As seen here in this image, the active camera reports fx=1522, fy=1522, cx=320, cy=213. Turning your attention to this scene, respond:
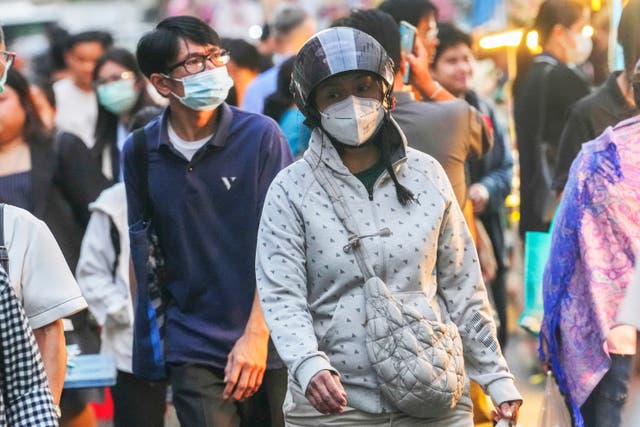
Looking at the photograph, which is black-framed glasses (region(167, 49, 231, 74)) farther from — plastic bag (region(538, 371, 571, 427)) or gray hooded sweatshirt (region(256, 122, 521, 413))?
plastic bag (region(538, 371, 571, 427))

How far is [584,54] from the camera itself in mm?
8992

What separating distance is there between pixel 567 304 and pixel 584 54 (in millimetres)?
3710

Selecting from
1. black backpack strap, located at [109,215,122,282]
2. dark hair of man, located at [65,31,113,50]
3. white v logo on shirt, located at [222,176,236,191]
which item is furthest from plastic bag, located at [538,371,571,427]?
dark hair of man, located at [65,31,113,50]

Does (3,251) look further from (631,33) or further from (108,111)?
(108,111)

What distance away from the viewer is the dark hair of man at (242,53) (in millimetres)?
9828

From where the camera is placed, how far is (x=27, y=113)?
7.02 m

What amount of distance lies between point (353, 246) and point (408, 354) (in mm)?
353

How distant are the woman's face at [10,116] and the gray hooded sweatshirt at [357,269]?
271cm

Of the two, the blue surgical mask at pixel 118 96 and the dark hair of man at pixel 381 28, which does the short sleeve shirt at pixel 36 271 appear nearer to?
the dark hair of man at pixel 381 28

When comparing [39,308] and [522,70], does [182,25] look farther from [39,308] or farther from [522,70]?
[522,70]

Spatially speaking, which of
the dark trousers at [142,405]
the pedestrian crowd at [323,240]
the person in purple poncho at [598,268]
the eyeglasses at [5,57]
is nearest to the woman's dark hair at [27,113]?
the pedestrian crowd at [323,240]

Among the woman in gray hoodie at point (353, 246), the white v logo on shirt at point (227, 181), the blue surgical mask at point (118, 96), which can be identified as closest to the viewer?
the woman in gray hoodie at point (353, 246)

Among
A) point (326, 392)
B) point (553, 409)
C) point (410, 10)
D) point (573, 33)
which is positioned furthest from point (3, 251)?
point (573, 33)

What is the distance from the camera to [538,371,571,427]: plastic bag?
566 cm
